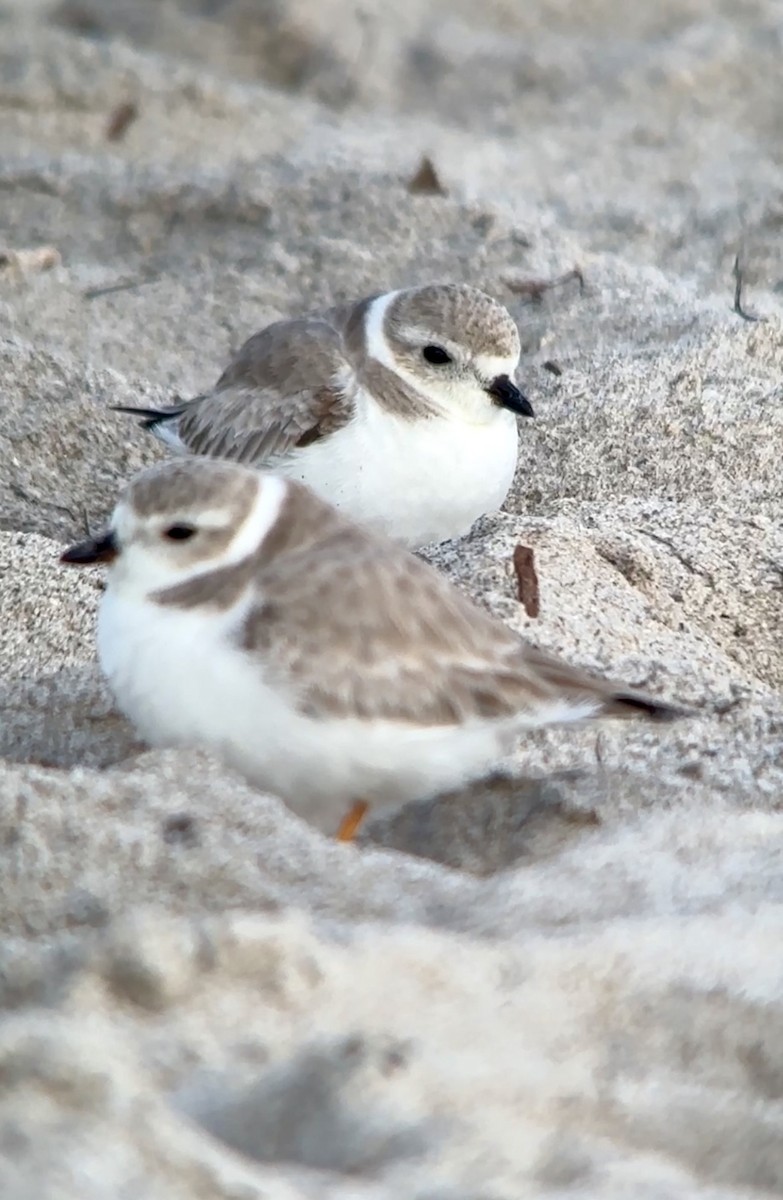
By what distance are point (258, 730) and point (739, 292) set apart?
3.26 metres

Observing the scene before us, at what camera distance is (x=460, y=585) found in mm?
3926

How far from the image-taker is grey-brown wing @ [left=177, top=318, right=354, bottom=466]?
4914mm

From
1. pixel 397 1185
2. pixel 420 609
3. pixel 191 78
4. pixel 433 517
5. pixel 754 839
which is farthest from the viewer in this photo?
pixel 191 78

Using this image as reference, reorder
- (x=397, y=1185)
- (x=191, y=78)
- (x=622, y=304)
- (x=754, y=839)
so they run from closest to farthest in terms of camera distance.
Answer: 1. (x=397, y=1185)
2. (x=754, y=839)
3. (x=622, y=304)
4. (x=191, y=78)

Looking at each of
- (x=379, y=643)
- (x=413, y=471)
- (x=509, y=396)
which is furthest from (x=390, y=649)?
(x=509, y=396)

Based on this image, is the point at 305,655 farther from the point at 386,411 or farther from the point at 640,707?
the point at 386,411

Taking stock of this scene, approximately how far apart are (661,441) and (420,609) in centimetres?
174

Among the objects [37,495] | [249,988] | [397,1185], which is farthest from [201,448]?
[397,1185]

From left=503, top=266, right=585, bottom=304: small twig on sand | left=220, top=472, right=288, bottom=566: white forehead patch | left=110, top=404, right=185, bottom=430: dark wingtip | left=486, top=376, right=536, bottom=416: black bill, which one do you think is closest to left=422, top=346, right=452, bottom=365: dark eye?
left=486, top=376, right=536, bottom=416: black bill

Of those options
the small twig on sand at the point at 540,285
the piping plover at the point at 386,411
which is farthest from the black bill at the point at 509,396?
the small twig on sand at the point at 540,285

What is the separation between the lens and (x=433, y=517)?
4.74 m

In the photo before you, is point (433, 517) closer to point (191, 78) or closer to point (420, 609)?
point (420, 609)

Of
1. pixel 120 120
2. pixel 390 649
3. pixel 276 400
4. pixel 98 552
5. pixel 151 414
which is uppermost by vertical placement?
pixel 390 649

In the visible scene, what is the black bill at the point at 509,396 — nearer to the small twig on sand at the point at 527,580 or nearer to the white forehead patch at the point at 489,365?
the white forehead patch at the point at 489,365
